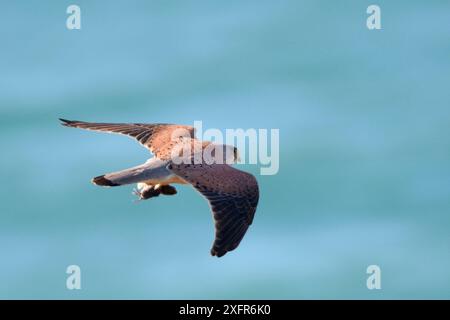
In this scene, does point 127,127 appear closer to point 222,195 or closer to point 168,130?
point 168,130

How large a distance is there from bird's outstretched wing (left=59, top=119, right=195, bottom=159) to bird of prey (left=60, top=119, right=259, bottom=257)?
0.05 feet

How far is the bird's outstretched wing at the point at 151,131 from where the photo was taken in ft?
48.2

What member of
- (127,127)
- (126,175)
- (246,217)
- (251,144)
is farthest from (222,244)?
(127,127)

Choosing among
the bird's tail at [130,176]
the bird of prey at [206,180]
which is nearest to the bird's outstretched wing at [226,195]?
the bird of prey at [206,180]

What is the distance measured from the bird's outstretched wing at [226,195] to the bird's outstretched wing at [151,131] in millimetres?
1103

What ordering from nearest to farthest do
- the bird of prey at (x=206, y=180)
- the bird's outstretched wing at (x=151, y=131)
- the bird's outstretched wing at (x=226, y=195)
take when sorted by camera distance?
the bird's outstretched wing at (x=226, y=195) < the bird of prey at (x=206, y=180) < the bird's outstretched wing at (x=151, y=131)

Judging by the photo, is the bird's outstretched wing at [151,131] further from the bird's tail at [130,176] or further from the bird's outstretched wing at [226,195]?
the bird's outstretched wing at [226,195]

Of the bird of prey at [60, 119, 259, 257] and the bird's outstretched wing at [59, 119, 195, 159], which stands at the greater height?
the bird's outstretched wing at [59, 119, 195, 159]

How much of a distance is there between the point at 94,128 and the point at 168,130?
3.01 ft

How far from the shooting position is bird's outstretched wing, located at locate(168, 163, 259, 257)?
1233 centimetres

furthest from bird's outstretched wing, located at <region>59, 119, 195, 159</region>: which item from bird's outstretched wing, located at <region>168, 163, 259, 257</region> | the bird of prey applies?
bird's outstretched wing, located at <region>168, 163, 259, 257</region>

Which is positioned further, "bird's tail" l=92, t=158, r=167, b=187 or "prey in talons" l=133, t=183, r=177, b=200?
"prey in talons" l=133, t=183, r=177, b=200

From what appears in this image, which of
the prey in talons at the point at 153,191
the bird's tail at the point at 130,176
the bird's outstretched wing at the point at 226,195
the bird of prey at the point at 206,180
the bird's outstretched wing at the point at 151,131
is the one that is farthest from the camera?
the bird's outstretched wing at the point at 151,131

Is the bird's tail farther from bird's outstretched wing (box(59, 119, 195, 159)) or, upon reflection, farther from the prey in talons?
bird's outstretched wing (box(59, 119, 195, 159))
